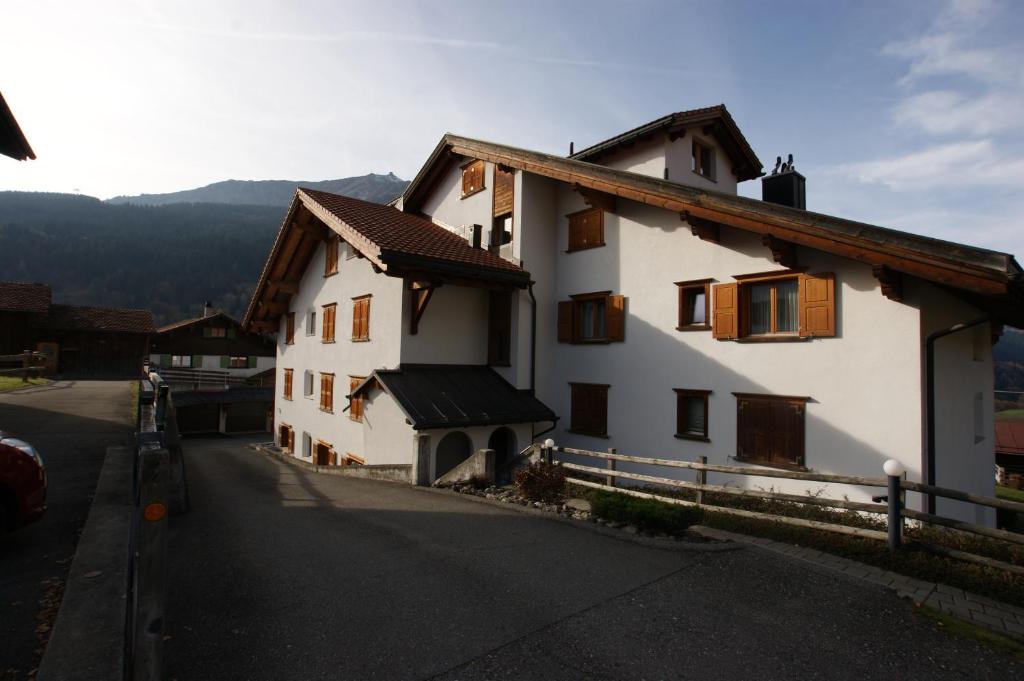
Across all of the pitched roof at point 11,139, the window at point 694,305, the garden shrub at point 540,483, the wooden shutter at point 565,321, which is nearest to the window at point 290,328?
the pitched roof at point 11,139

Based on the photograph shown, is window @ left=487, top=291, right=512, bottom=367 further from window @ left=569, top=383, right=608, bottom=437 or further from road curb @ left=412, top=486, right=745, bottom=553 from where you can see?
road curb @ left=412, top=486, right=745, bottom=553

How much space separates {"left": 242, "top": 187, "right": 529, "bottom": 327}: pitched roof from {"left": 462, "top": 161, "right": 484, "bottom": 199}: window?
5.34 ft

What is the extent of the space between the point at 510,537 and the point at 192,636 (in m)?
4.31

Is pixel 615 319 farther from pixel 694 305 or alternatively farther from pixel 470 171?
pixel 470 171

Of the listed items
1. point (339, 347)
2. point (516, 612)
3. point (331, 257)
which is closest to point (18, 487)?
point (516, 612)

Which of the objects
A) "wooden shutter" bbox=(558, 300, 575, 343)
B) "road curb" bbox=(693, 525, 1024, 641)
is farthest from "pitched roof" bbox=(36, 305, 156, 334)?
"road curb" bbox=(693, 525, 1024, 641)

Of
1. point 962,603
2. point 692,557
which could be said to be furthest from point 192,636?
point 962,603

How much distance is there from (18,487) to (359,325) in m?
12.4

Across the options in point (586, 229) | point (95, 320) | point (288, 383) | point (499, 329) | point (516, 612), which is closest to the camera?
point (516, 612)

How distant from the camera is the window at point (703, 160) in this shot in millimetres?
17000

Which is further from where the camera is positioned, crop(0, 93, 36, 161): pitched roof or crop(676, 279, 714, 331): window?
crop(676, 279, 714, 331): window

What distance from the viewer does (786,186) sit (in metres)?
17.5

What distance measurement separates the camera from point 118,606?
13.7 feet

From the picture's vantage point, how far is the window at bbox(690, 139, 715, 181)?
1700cm
